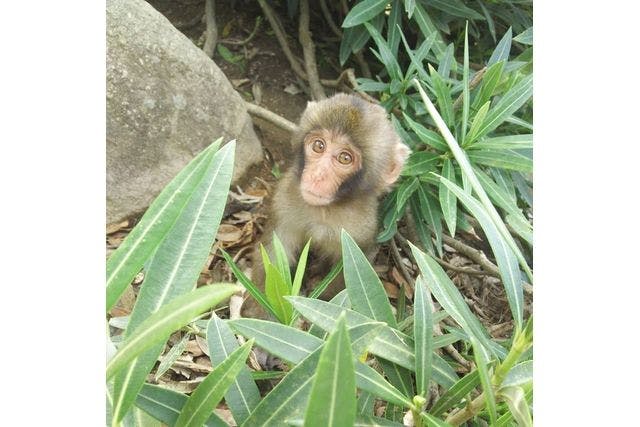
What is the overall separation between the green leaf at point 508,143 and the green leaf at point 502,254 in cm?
92

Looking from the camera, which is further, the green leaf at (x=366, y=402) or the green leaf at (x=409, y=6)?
the green leaf at (x=409, y=6)

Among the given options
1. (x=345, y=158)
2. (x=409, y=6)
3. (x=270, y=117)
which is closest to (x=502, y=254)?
(x=345, y=158)

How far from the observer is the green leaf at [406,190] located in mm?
2429

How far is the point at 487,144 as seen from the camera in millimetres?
2154

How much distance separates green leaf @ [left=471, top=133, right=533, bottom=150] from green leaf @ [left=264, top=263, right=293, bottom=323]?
98 centimetres

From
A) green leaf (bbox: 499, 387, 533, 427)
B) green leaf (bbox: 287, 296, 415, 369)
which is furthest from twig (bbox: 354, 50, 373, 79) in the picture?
green leaf (bbox: 499, 387, 533, 427)

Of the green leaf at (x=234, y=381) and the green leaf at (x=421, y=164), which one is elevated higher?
the green leaf at (x=421, y=164)

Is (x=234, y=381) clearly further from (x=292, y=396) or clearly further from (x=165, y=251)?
(x=165, y=251)

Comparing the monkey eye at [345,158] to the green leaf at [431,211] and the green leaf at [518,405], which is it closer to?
the green leaf at [431,211]

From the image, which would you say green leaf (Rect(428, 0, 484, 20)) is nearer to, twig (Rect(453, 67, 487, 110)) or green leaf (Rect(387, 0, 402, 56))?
green leaf (Rect(387, 0, 402, 56))

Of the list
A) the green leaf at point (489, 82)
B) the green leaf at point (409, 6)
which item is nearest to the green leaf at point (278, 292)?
the green leaf at point (489, 82)

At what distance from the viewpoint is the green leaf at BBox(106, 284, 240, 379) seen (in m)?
0.74

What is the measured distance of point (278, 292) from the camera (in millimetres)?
1709
